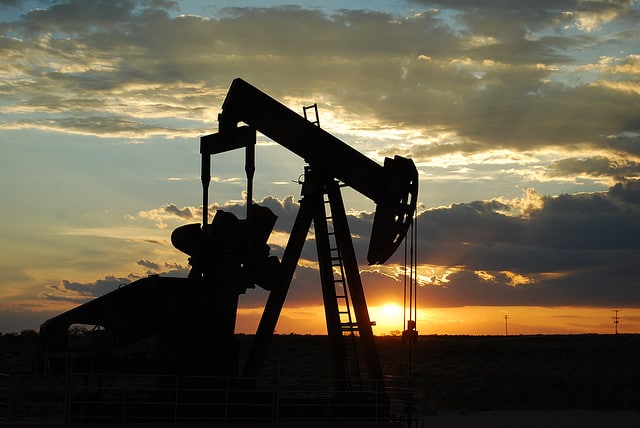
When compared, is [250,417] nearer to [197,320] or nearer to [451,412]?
[197,320]

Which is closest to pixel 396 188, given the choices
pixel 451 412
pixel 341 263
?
pixel 341 263

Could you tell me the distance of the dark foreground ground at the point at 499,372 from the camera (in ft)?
113

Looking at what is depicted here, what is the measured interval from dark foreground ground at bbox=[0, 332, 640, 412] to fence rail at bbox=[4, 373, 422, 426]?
5.32m

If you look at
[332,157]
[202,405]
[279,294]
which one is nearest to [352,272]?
[279,294]

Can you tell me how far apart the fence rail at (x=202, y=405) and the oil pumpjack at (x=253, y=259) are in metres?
0.49

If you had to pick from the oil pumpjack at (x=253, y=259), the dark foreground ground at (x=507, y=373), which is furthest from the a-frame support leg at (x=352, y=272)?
the dark foreground ground at (x=507, y=373)

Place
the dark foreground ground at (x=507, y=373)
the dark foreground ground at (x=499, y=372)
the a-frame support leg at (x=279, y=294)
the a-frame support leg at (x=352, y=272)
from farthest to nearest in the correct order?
1. the dark foreground ground at (x=507, y=373)
2. the dark foreground ground at (x=499, y=372)
3. the a-frame support leg at (x=352, y=272)
4. the a-frame support leg at (x=279, y=294)

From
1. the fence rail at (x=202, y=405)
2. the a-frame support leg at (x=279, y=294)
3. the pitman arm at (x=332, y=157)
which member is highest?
the pitman arm at (x=332, y=157)

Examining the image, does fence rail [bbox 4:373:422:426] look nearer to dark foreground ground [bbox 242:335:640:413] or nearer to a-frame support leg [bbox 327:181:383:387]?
a-frame support leg [bbox 327:181:383:387]

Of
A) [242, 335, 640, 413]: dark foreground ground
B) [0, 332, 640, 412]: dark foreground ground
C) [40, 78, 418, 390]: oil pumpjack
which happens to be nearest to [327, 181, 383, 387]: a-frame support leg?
[40, 78, 418, 390]: oil pumpjack

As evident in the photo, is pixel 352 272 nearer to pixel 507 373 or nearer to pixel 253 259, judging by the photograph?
pixel 253 259

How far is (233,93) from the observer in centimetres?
1688

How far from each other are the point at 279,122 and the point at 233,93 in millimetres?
1055

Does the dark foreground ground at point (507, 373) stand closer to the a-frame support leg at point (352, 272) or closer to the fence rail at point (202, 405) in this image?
the a-frame support leg at point (352, 272)
